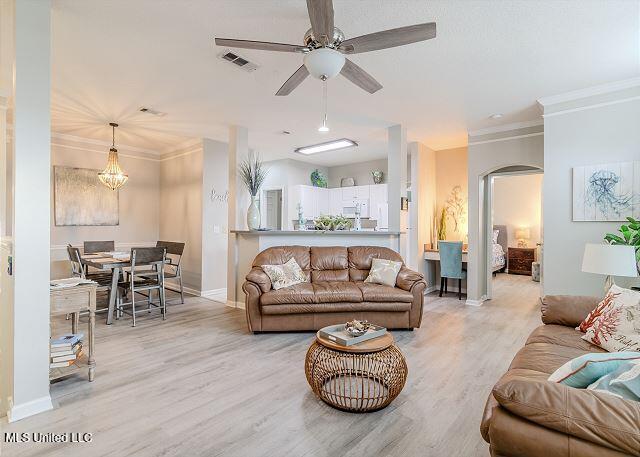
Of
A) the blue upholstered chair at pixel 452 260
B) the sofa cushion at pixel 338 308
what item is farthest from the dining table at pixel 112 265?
the blue upholstered chair at pixel 452 260

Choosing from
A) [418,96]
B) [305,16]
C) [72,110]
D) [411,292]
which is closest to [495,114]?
[418,96]

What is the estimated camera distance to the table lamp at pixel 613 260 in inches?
103

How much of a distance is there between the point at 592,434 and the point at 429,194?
579 cm

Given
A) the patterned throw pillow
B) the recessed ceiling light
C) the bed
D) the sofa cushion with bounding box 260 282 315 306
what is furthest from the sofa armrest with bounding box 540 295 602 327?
the bed

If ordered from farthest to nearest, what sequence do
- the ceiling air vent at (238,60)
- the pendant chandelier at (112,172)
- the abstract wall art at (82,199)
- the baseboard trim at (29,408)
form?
the abstract wall art at (82,199)
the pendant chandelier at (112,172)
the ceiling air vent at (238,60)
the baseboard trim at (29,408)

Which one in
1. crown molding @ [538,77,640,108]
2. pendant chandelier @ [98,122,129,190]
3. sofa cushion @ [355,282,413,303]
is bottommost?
sofa cushion @ [355,282,413,303]

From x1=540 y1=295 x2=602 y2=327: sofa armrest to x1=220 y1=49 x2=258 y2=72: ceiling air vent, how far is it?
136 inches

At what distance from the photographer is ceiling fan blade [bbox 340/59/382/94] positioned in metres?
2.51

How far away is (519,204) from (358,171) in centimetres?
485

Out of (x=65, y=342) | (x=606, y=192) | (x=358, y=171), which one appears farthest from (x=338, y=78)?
(x=358, y=171)

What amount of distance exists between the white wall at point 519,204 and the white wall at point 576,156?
211 inches

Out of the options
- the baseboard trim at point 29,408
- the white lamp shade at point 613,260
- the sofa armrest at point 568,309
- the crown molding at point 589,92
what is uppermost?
the crown molding at point 589,92

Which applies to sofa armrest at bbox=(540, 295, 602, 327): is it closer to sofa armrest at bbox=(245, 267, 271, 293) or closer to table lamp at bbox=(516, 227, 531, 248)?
sofa armrest at bbox=(245, 267, 271, 293)

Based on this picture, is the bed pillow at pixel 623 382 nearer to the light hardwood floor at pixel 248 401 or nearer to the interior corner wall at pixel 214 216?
the light hardwood floor at pixel 248 401
